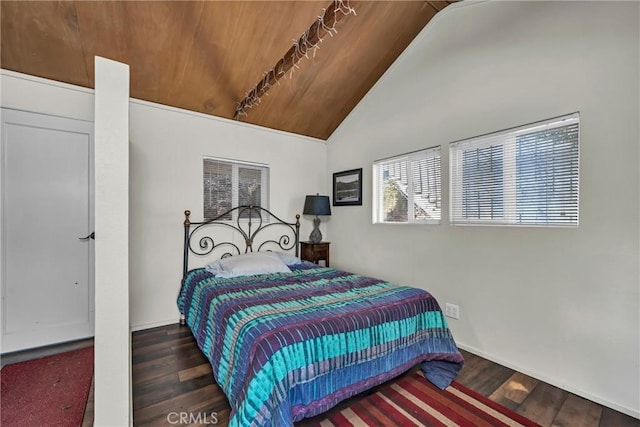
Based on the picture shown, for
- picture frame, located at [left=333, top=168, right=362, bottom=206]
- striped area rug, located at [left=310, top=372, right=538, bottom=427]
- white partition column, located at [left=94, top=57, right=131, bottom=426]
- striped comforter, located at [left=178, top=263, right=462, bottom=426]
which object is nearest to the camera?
white partition column, located at [left=94, top=57, right=131, bottom=426]

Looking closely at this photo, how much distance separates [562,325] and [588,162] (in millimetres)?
1138

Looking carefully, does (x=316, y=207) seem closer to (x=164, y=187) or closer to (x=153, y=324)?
(x=164, y=187)

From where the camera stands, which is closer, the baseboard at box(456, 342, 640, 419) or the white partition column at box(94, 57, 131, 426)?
the white partition column at box(94, 57, 131, 426)

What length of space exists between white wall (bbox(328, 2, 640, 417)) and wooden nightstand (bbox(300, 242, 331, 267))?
1042mm

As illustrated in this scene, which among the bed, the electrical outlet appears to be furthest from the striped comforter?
the electrical outlet

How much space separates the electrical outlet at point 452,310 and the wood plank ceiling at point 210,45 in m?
2.68

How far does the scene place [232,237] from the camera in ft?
11.1

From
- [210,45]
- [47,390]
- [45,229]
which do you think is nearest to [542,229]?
[210,45]

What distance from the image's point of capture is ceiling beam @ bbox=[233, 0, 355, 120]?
6.50 ft

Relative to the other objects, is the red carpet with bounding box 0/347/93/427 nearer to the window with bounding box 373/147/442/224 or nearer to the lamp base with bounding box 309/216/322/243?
the lamp base with bounding box 309/216/322/243

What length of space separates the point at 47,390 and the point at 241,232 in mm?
2055

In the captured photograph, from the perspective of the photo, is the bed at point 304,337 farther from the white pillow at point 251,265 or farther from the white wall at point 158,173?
the white wall at point 158,173

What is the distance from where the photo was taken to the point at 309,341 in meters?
1.45

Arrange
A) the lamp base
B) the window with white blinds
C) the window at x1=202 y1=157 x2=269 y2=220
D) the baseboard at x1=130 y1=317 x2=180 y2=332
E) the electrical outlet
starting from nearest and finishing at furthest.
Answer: the window with white blinds → the electrical outlet → the baseboard at x1=130 y1=317 x2=180 y2=332 → the window at x1=202 y1=157 x2=269 y2=220 → the lamp base
